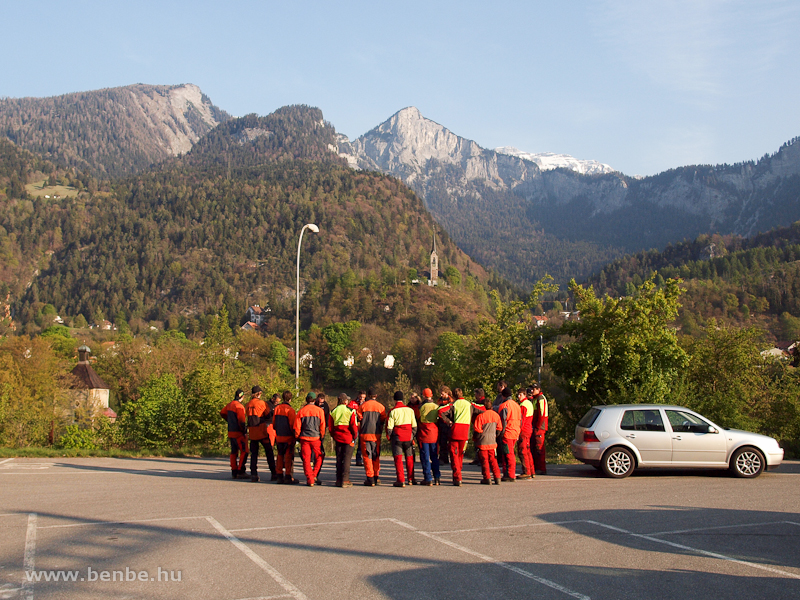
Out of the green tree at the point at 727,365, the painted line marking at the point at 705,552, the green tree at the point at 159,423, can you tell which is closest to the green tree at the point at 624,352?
the green tree at the point at 727,365

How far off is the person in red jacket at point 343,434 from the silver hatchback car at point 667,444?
4630mm

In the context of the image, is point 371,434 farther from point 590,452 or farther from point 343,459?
point 590,452

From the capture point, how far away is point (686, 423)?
1255 cm

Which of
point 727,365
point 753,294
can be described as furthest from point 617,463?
point 753,294

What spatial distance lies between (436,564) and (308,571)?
48.6 inches

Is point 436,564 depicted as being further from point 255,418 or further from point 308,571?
point 255,418

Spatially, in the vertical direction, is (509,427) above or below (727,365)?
below

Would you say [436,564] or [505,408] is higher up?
[505,408]

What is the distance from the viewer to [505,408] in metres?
12.1

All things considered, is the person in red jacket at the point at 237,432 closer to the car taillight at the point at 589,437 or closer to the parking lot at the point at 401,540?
the parking lot at the point at 401,540

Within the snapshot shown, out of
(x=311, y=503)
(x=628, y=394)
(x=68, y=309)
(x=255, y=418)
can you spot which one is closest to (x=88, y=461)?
(x=255, y=418)

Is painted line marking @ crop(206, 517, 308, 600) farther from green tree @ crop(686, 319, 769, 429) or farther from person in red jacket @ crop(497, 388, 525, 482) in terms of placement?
green tree @ crop(686, 319, 769, 429)

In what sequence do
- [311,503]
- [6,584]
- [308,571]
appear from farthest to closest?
[311,503]
[308,571]
[6,584]

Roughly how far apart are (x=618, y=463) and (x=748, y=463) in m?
2.46
